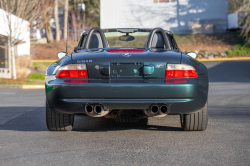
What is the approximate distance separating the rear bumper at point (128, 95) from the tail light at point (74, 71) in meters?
0.11

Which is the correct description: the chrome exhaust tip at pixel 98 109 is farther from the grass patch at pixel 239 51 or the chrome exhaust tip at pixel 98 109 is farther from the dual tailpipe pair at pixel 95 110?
the grass patch at pixel 239 51

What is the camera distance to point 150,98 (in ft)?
15.6

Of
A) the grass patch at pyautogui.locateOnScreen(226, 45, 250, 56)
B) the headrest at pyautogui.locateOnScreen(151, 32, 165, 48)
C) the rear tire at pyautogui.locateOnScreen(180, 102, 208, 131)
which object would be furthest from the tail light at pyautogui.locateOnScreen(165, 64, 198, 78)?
the grass patch at pyautogui.locateOnScreen(226, 45, 250, 56)

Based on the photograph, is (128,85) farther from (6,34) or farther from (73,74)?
(6,34)

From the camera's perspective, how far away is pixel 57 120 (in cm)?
547

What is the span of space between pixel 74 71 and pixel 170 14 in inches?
1506

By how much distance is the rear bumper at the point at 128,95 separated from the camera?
4750mm

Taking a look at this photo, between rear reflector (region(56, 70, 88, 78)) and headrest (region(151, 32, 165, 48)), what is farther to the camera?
headrest (region(151, 32, 165, 48))

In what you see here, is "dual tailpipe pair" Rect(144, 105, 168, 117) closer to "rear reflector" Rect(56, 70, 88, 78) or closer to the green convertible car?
the green convertible car

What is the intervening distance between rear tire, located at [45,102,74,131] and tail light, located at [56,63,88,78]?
0.63 metres

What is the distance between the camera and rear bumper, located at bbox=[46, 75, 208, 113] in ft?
15.6

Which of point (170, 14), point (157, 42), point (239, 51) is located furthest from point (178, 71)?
point (170, 14)

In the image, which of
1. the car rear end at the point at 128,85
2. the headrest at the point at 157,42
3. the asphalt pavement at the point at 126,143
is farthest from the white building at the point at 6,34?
the car rear end at the point at 128,85

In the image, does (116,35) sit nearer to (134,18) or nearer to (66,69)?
(66,69)
